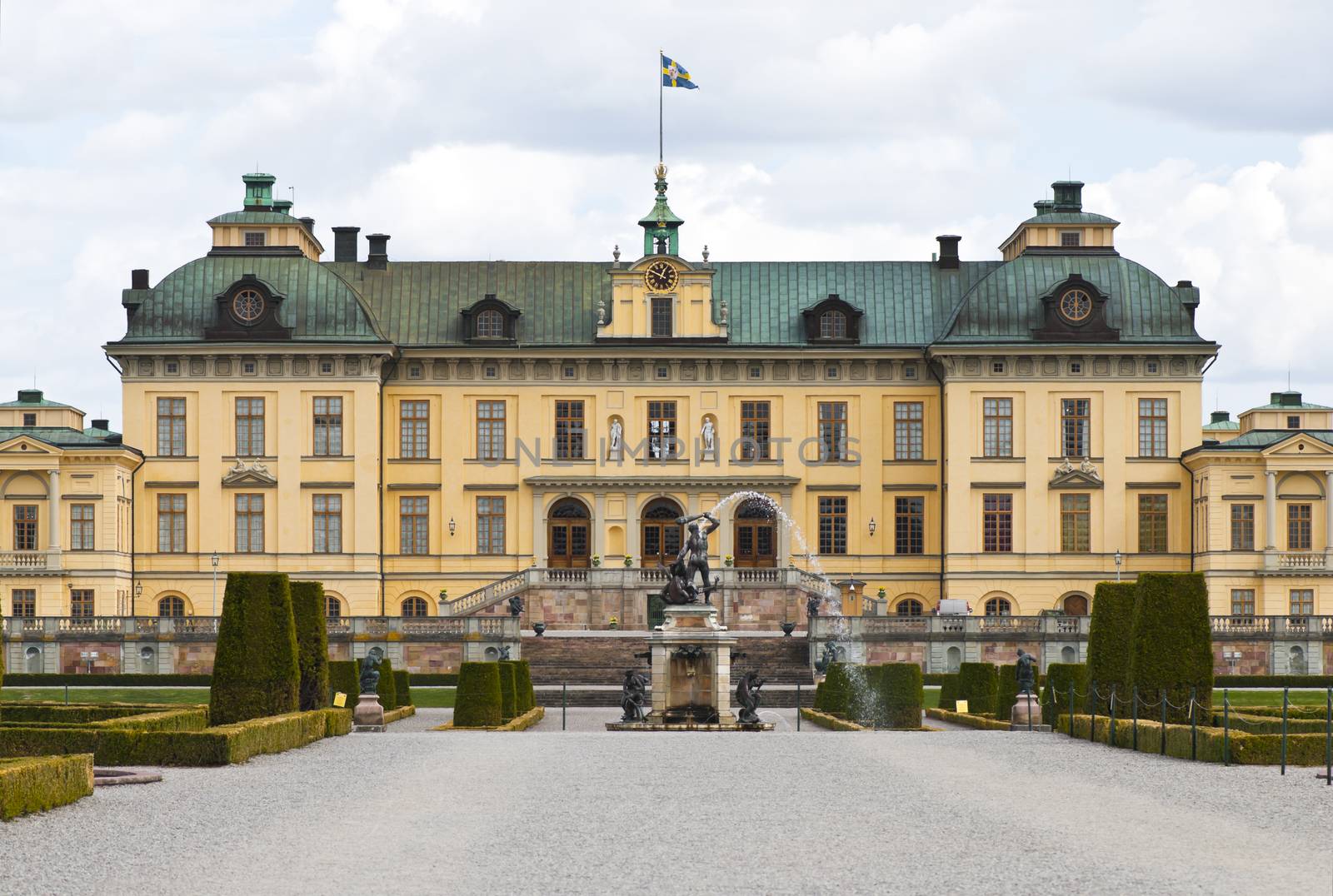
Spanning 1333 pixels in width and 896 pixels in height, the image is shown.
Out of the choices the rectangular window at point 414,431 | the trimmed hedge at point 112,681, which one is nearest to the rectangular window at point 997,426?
the rectangular window at point 414,431

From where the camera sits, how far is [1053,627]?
176 ft

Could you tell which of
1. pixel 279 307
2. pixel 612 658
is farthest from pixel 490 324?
pixel 612 658

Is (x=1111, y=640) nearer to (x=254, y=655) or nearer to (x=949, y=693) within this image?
(x=949, y=693)

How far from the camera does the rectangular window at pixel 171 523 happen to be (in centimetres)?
6106

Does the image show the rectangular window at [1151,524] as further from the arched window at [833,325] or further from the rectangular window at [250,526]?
the rectangular window at [250,526]

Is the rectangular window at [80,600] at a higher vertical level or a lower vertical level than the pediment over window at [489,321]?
lower

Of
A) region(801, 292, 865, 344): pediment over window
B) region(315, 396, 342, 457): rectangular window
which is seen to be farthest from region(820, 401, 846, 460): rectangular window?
region(315, 396, 342, 457): rectangular window

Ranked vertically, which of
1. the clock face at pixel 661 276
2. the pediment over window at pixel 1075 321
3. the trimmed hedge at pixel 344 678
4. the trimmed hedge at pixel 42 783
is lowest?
the trimmed hedge at pixel 344 678

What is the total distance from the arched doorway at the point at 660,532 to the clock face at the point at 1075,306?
1204 centimetres

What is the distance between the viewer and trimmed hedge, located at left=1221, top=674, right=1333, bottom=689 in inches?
1885

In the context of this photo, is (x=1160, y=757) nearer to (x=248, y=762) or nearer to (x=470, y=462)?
(x=248, y=762)

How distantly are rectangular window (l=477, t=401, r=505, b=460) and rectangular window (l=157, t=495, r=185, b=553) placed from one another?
8.37 m

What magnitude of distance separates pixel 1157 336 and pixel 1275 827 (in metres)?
44.3

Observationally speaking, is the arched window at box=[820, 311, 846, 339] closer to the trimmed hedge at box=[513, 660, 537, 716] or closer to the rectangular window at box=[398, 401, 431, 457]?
the rectangular window at box=[398, 401, 431, 457]
